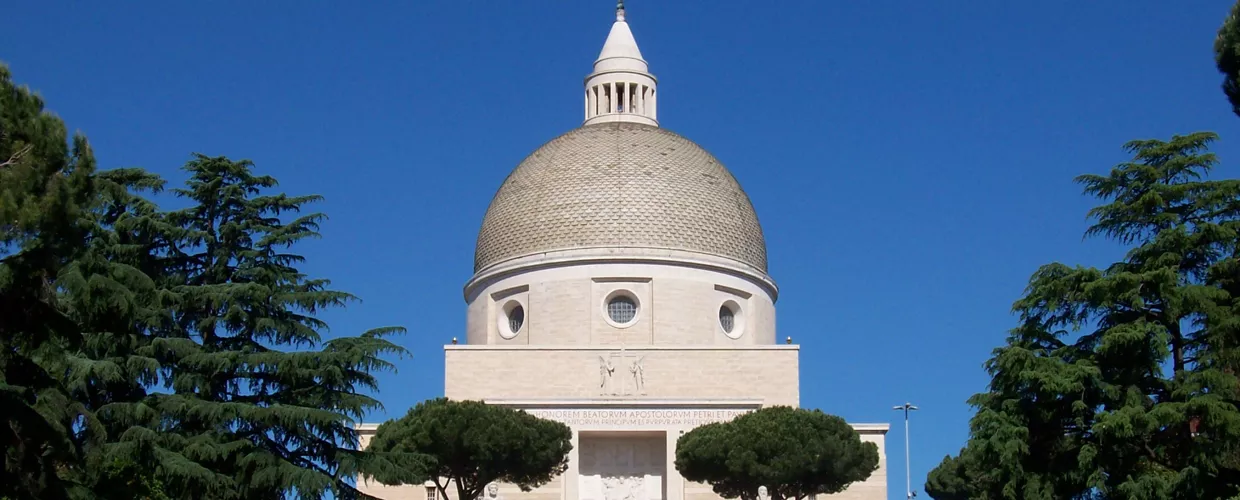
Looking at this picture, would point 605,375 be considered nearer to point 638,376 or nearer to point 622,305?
point 638,376

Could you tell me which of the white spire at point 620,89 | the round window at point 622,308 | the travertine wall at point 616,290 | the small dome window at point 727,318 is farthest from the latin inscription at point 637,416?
the white spire at point 620,89

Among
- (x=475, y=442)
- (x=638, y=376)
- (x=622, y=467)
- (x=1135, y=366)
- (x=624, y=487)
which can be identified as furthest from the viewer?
(x=638, y=376)

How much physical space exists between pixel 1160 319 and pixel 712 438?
52.6 ft

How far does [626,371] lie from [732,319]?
5.96 m

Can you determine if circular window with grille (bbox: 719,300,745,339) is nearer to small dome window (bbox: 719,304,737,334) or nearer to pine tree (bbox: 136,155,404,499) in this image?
small dome window (bbox: 719,304,737,334)

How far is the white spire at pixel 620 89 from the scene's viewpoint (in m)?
66.0

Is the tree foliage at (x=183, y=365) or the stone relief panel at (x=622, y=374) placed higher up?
the stone relief panel at (x=622, y=374)

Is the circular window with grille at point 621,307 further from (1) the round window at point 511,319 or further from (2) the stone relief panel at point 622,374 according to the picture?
(1) the round window at point 511,319

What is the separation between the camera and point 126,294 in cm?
2339

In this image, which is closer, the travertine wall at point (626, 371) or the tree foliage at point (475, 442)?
the tree foliage at point (475, 442)

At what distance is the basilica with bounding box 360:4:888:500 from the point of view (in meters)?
55.9

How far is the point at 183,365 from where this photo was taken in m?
30.5

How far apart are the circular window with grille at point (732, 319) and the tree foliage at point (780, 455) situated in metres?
11.7

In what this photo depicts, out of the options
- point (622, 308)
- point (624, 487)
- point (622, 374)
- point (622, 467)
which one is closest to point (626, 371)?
point (622, 374)
